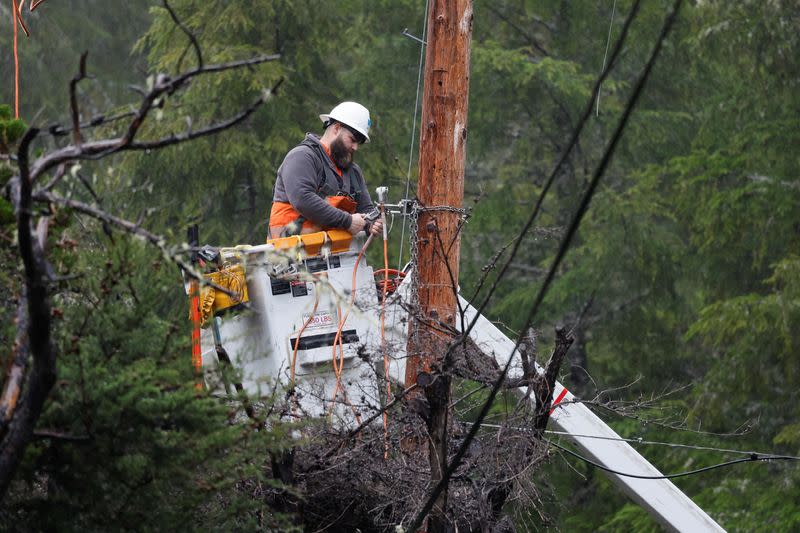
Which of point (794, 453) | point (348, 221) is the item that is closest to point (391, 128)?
point (794, 453)

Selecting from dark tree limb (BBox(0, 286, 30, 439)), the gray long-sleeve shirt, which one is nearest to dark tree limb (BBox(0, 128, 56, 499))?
dark tree limb (BBox(0, 286, 30, 439))

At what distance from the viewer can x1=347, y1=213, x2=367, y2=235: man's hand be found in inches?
358

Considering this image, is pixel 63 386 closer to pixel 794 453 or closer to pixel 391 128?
pixel 794 453

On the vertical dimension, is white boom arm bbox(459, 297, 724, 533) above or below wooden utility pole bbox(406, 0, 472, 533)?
below

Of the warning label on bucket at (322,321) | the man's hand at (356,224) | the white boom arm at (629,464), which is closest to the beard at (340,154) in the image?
the man's hand at (356,224)

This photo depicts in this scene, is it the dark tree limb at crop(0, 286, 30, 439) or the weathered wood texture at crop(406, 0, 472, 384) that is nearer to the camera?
the dark tree limb at crop(0, 286, 30, 439)

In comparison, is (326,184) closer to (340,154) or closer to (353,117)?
(340,154)

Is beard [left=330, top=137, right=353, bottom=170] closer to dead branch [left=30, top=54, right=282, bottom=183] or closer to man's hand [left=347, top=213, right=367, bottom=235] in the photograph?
man's hand [left=347, top=213, right=367, bottom=235]

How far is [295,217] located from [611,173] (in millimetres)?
12956

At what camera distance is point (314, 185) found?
923 cm

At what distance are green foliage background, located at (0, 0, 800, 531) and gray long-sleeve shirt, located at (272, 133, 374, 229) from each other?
454 centimetres

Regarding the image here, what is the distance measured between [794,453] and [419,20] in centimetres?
825

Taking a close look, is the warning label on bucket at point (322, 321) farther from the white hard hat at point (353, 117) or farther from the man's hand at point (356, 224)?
the white hard hat at point (353, 117)

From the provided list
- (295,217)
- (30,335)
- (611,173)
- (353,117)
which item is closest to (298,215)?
(295,217)
